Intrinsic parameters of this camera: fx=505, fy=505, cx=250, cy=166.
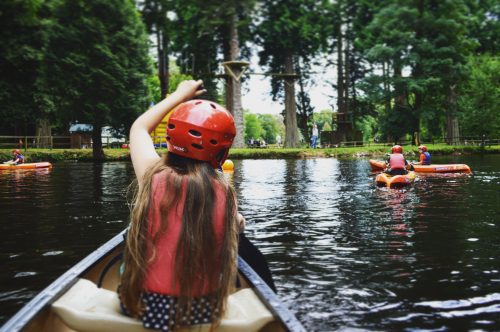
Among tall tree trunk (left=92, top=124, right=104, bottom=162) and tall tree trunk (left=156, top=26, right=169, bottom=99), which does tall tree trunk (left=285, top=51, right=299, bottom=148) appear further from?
tall tree trunk (left=92, top=124, right=104, bottom=162)

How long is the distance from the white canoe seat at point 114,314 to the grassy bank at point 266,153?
26.9 metres

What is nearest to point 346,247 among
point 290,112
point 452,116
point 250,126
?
point 290,112

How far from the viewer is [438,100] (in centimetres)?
4391

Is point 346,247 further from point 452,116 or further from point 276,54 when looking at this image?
point 452,116

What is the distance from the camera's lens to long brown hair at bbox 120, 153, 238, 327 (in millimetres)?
2551

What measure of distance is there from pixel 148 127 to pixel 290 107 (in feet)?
125

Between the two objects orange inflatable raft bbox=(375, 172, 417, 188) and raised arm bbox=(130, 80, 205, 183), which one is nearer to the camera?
raised arm bbox=(130, 80, 205, 183)

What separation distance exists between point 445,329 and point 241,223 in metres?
2.10

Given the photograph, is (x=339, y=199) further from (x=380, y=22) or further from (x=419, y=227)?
(x=380, y=22)

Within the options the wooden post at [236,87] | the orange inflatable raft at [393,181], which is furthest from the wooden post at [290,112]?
the orange inflatable raft at [393,181]

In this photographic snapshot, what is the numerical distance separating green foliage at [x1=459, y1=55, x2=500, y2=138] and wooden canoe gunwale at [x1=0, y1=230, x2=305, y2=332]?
41372 millimetres

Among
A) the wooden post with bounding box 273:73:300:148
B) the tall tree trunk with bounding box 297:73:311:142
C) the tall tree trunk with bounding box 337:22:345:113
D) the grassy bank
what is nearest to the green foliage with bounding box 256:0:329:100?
the wooden post with bounding box 273:73:300:148

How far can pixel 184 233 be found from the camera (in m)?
2.57

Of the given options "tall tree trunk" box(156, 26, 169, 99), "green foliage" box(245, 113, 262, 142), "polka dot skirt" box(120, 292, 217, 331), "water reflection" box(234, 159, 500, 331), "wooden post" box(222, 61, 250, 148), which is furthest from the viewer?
"green foliage" box(245, 113, 262, 142)
